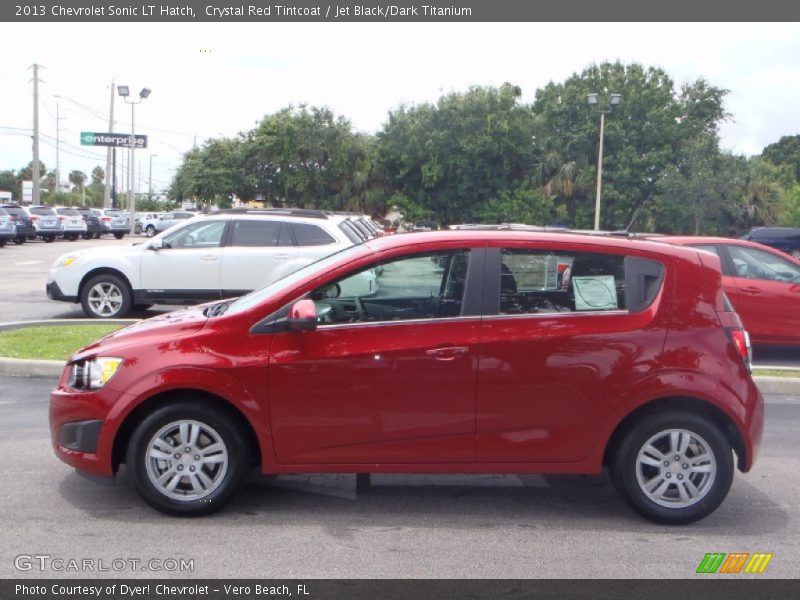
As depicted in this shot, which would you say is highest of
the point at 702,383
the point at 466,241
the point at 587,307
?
the point at 466,241

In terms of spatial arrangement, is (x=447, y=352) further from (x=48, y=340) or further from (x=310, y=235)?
(x=310, y=235)

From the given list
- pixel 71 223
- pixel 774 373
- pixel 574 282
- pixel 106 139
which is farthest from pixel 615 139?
pixel 106 139

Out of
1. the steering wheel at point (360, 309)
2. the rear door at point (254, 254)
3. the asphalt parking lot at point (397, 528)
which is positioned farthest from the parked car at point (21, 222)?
the steering wheel at point (360, 309)

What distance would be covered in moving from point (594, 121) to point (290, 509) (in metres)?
36.3

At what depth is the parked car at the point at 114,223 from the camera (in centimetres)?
4944

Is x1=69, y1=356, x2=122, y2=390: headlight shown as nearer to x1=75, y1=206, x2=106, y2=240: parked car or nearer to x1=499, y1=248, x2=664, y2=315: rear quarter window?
x1=499, y1=248, x2=664, y2=315: rear quarter window

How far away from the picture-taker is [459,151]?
1319 inches

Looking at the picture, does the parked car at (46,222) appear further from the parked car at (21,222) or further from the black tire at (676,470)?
the black tire at (676,470)

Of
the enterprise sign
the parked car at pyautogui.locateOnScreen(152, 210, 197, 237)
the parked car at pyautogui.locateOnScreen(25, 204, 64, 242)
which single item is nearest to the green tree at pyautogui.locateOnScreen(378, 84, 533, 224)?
the parked car at pyautogui.locateOnScreen(25, 204, 64, 242)

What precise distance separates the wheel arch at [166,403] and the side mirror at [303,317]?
24.4 inches

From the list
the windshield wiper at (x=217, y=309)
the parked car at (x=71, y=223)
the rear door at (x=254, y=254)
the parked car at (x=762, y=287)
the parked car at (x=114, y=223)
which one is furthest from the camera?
the parked car at (x=114, y=223)

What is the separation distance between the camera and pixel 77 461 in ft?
18.1

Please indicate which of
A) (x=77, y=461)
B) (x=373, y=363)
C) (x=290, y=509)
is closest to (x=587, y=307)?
(x=373, y=363)
